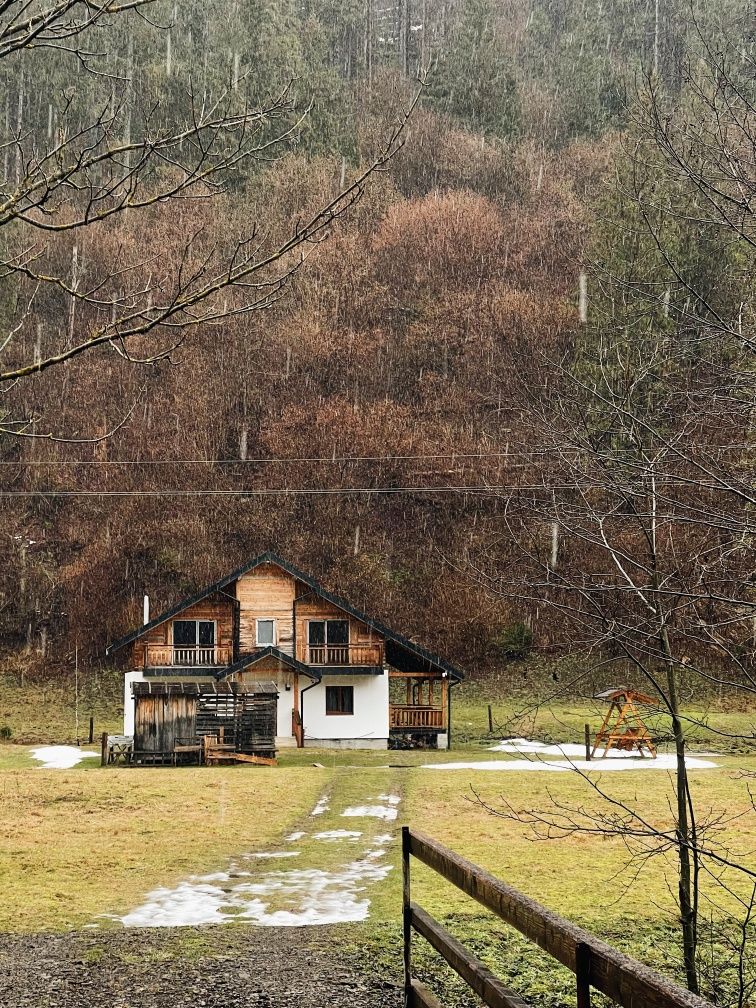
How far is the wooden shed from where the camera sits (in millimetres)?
26078

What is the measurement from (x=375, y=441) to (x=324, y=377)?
6871 millimetres

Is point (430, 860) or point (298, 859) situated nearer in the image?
point (430, 860)

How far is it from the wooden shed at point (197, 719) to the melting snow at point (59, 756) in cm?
198

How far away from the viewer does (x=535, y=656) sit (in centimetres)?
4478

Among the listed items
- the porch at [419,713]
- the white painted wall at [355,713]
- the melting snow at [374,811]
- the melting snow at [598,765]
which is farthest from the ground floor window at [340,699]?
the melting snow at [374,811]

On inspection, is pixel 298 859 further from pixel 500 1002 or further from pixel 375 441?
pixel 375 441

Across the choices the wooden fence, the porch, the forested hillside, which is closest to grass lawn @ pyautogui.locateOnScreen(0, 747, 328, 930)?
the wooden fence

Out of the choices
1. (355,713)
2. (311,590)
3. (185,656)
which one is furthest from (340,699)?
(185,656)

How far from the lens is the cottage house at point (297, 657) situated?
33250 millimetres

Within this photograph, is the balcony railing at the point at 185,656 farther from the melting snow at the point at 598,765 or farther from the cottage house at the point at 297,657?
the melting snow at the point at 598,765

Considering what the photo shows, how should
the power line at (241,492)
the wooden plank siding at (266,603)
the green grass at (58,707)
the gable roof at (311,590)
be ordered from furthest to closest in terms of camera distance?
the power line at (241,492) → the green grass at (58,707) → the wooden plank siding at (266,603) → the gable roof at (311,590)

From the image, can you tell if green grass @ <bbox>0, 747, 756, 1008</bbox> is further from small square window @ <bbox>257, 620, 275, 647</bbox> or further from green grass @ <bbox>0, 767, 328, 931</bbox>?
small square window @ <bbox>257, 620, 275, 647</bbox>

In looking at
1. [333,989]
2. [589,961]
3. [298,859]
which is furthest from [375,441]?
[589,961]

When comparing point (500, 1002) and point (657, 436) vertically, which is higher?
point (657, 436)
